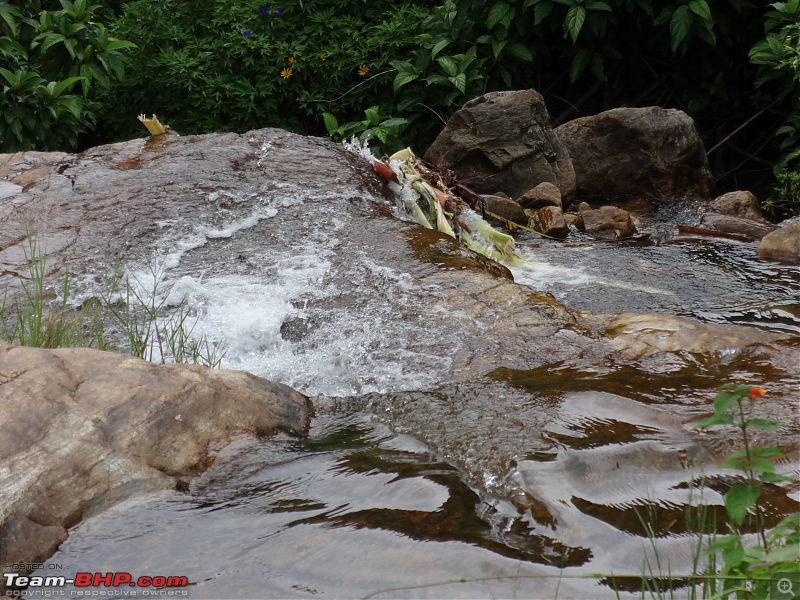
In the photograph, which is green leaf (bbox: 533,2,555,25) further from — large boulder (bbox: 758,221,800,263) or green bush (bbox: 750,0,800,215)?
large boulder (bbox: 758,221,800,263)

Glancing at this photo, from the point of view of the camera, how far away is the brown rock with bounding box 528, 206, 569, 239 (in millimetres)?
6043

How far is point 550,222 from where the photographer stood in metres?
6.09

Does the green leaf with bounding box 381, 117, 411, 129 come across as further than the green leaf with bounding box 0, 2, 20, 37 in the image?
Yes

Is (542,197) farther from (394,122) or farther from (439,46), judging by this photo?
(439,46)

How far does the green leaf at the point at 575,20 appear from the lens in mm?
7554

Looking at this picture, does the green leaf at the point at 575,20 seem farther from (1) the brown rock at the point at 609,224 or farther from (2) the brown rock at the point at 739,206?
(1) the brown rock at the point at 609,224

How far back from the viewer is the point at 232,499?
7.63 ft

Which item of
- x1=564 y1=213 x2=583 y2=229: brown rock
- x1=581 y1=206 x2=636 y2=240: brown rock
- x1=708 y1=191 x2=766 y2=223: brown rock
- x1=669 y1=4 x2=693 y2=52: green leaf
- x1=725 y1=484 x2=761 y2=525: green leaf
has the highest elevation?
x1=669 y1=4 x2=693 y2=52: green leaf

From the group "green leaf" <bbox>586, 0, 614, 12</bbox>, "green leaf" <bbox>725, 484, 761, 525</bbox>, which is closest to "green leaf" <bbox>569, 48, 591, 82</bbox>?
"green leaf" <bbox>586, 0, 614, 12</bbox>

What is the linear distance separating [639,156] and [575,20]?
1.36 metres

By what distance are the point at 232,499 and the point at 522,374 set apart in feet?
3.99

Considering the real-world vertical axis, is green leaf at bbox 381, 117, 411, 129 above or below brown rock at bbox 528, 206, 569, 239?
above
